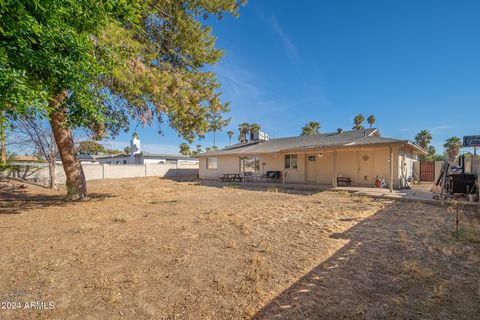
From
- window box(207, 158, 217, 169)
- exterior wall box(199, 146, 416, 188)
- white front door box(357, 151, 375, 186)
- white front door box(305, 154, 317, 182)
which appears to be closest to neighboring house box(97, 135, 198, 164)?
window box(207, 158, 217, 169)

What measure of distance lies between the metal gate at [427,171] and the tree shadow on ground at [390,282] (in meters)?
16.5

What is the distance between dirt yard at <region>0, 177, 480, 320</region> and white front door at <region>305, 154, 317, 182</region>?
980 cm

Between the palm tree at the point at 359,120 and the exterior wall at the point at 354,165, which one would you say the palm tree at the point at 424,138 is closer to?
the palm tree at the point at 359,120

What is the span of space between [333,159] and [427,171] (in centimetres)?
1078

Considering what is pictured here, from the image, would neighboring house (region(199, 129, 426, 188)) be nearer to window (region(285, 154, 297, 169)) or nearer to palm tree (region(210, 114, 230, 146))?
window (region(285, 154, 297, 169))

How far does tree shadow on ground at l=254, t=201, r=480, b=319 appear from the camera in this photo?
2.66 metres

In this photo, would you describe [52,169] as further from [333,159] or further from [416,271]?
[416,271]

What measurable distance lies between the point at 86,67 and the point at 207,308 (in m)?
4.72

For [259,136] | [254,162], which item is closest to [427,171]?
Answer: [254,162]

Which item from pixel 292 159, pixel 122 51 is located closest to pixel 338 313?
pixel 122 51

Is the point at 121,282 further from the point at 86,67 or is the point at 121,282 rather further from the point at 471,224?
the point at 471,224

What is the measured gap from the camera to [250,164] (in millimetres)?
21562

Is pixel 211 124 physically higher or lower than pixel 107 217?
higher

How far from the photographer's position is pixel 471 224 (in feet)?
20.6
